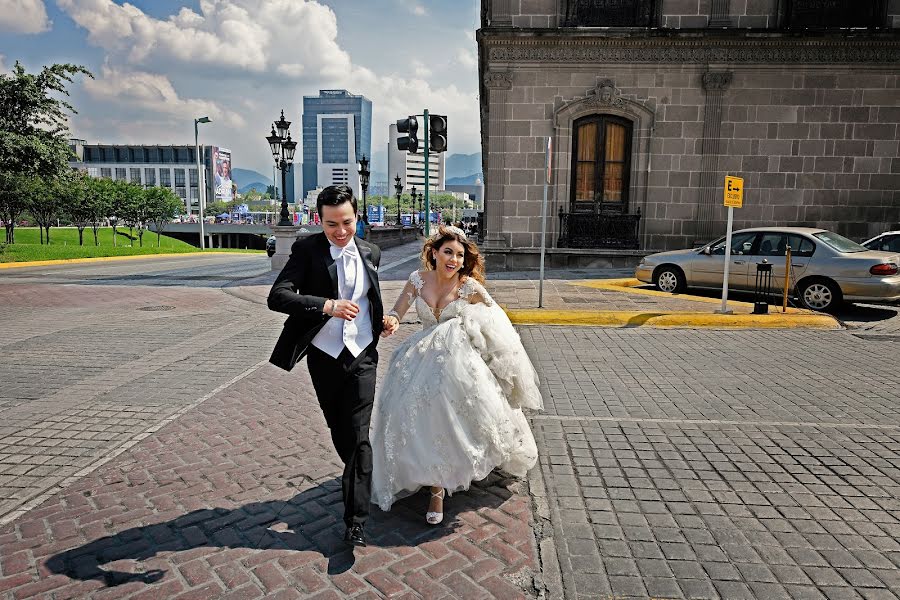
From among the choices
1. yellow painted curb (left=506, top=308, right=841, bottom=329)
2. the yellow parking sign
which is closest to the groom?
yellow painted curb (left=506, top=308, right=841, bottom=329)

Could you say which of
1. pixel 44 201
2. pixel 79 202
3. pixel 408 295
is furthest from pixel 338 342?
pixel 79 202

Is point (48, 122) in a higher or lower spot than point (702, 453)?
higher

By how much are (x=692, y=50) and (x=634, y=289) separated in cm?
792

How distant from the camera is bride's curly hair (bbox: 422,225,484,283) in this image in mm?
3803

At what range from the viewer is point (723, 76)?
16.6m

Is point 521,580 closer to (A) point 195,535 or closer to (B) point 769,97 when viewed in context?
(A) point 195,535

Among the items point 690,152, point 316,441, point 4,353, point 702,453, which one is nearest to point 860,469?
point 702,453

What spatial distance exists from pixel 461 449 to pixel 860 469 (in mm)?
3033

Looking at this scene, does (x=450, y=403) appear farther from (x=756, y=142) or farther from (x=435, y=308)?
(x=756, y=142)

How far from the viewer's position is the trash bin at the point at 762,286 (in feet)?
33.7

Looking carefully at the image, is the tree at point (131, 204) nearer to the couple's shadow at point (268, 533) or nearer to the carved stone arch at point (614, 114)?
the carved stone arch at point (614, 114)

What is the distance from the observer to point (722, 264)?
1213 cm

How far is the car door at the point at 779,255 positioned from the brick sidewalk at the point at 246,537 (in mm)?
9387

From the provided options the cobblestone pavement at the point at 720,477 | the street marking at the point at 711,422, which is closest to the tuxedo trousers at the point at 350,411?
the cobblestone pavement at the point at 720,477
